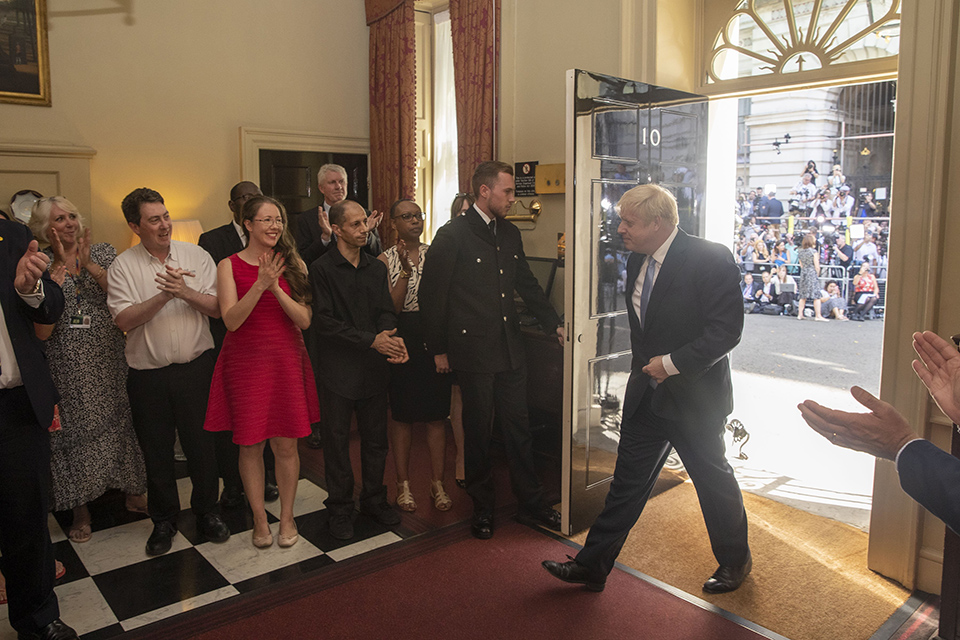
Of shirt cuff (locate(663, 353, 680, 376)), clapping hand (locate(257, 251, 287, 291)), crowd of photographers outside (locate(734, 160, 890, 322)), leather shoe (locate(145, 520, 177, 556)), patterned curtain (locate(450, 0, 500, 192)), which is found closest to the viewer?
shirt cuff (locate(663, 353, 680, 376))

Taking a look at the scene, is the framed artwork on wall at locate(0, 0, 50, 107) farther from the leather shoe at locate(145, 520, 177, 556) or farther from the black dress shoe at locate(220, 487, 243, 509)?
the leather shoe at locate(145, 520, 177, 556)

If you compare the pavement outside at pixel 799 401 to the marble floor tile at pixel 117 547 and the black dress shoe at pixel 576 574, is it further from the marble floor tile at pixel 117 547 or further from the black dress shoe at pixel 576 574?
the marble floor tile at pixel 117 547

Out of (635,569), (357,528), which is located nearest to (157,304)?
(357,528)

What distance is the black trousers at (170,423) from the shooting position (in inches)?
121

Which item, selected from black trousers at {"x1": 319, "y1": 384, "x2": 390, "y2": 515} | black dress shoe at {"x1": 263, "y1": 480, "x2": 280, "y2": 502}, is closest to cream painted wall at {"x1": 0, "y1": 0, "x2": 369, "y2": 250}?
black dress shoe at {"x1": 263, "y1": 480, "x2": 280, "y2": 502}

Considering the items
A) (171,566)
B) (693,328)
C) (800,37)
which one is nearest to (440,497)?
(171,566)

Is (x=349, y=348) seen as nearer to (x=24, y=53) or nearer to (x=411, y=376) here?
(x=411, y=376)

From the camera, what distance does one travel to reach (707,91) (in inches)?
156

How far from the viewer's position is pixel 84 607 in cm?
271

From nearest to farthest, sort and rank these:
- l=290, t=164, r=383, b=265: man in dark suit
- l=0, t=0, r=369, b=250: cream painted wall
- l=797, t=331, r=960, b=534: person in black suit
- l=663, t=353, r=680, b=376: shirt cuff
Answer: l=797, t=331, r=960, b=534: person in black suit, l=663, t=353, r=680, b=376: shirt cuff, l=290, t=164, r=383, b=265: man in dark suit, l=0, t=0, r=369, b=250: cream painted wall

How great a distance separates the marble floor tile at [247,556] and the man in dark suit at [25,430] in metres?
0.71

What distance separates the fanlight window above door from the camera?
3256 mm

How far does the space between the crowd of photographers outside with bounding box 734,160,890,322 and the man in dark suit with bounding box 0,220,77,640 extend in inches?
339

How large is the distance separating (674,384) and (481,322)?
985mm
